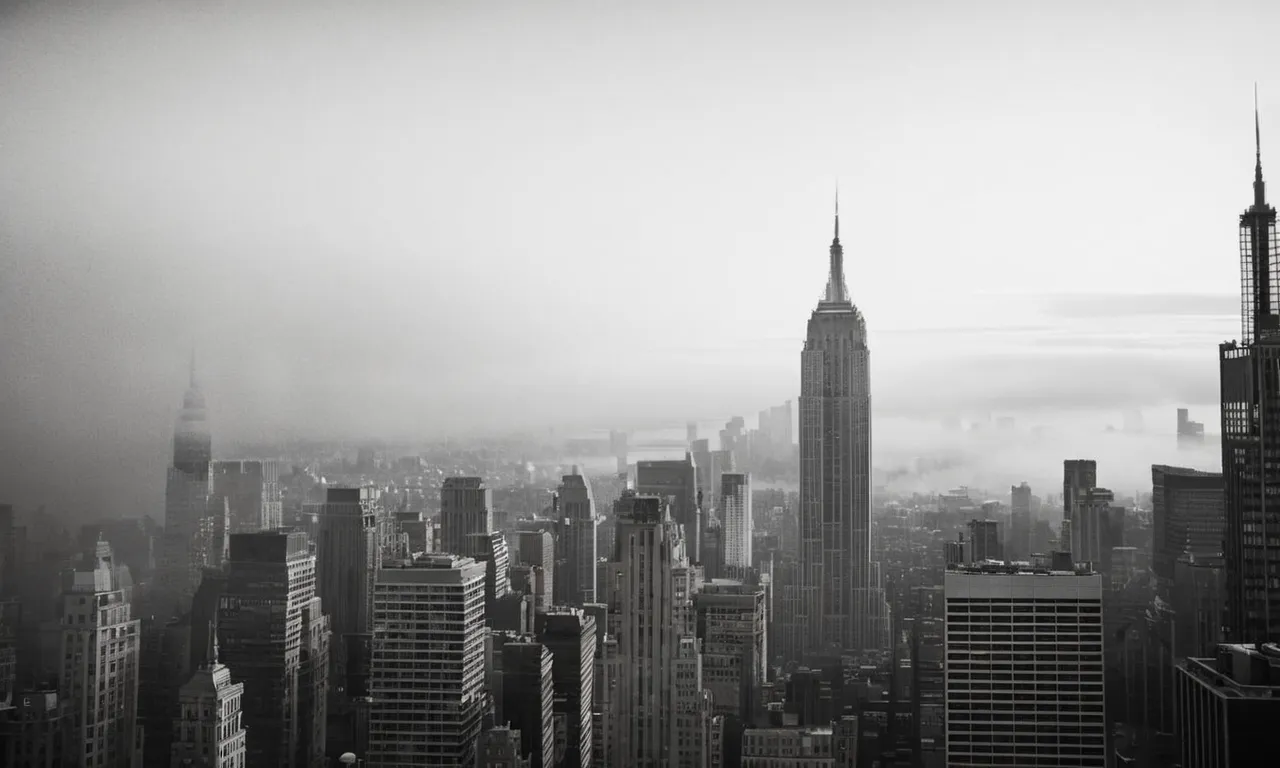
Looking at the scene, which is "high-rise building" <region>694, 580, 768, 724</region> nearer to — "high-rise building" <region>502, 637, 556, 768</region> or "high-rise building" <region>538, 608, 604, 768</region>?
"high-rise building" <region>538, 608, 604, 768</region>

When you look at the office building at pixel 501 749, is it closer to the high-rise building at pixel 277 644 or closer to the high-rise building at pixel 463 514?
the high-rise building at pixel 277 644

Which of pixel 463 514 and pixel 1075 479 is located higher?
pixel 1075 479

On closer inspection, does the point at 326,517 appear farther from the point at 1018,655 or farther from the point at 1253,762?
the point at 1253,762

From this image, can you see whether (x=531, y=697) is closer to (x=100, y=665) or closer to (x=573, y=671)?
(x=573, y=671)

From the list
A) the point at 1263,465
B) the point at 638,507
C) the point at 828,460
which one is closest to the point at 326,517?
the point at 638,507

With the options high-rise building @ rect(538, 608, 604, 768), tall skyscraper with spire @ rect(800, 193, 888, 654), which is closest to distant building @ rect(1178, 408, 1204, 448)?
tall skyscraper with spire @ rect(800, 193, 888, 654)

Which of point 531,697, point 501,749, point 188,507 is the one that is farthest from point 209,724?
point 531,697

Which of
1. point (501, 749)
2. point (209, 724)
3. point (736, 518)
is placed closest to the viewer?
point (209, 724)
